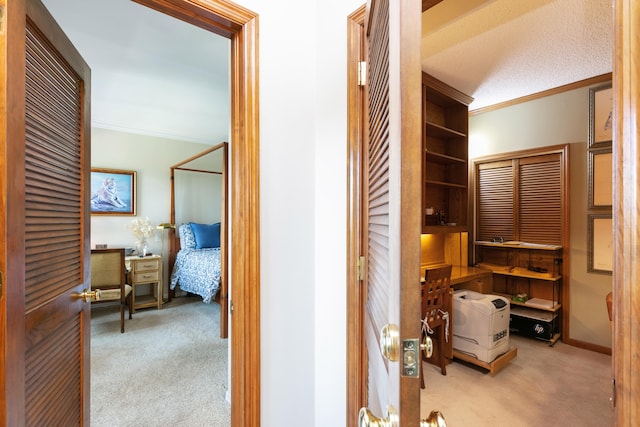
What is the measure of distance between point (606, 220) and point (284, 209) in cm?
343

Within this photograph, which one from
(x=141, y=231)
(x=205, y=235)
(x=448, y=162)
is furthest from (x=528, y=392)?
(x=141, y=231)

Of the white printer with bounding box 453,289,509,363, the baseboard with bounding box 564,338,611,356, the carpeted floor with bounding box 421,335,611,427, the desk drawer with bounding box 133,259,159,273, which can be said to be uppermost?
the desk drawer with bounding box 133,259,159,273

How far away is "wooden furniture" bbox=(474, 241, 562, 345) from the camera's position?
321cm

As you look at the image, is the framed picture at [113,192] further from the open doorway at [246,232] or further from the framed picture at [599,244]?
the framed picture at [599,244]

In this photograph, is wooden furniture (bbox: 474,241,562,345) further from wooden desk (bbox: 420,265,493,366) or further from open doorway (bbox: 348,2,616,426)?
open doorway (bbox: 348,2,616,426)

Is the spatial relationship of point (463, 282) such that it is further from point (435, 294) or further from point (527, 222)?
point (527, 222)

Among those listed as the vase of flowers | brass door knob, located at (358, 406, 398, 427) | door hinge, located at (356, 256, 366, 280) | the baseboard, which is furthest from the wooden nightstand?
the baseboard

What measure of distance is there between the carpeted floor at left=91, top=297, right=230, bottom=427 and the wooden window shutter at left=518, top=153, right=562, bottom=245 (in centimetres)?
377

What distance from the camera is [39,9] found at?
3.05 feet

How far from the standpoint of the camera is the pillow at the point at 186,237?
457 centimetres

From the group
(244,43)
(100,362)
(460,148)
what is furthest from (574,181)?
(100,362)

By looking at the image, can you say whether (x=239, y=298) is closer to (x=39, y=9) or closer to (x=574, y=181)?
(x=39, y=9)

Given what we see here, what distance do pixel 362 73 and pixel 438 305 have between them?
1976 mm

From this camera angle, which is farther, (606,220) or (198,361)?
(606,220)
